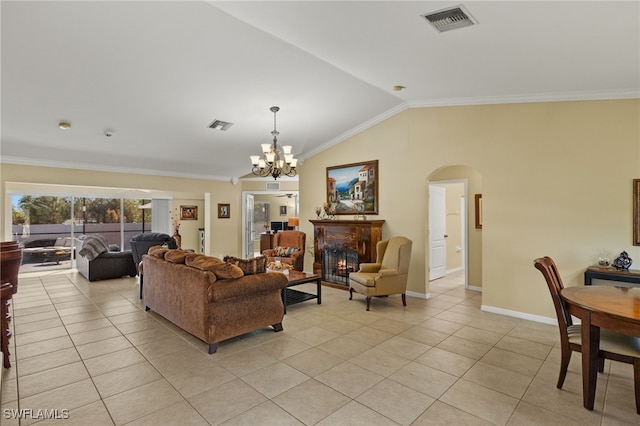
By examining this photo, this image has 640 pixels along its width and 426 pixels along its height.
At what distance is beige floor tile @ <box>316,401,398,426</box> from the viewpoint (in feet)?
7.16

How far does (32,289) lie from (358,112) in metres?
6.89

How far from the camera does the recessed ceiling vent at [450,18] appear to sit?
8.53 feet

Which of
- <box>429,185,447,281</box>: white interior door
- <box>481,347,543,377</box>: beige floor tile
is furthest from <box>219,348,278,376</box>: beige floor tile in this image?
<box>429,185,447,281</box>: white interior door

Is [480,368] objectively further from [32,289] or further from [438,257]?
[32,289]

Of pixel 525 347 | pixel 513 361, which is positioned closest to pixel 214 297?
pixel 513 361

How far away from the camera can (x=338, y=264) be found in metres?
6.41

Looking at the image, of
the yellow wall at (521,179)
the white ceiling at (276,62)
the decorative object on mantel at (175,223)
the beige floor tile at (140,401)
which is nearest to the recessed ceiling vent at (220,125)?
the white ceiling at (276,62)

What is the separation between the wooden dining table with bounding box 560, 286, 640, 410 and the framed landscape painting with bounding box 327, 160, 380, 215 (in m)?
3.81

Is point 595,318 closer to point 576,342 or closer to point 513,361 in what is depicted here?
point 576,342

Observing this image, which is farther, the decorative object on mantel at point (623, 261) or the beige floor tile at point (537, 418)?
the decorative object on mantel at point (623, 261)

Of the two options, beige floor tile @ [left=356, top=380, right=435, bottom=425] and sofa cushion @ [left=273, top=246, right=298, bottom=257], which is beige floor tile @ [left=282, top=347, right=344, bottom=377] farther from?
sofa cushion @ [left=273, top=246, right=298, bottom=257]

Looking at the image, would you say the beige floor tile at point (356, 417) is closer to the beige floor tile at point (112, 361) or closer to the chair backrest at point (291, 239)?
the beige floor tile at point (112, 361)

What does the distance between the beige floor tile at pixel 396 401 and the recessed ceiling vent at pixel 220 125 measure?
466cm

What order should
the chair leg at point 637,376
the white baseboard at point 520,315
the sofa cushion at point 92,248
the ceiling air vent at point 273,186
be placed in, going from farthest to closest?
the ceiling air vent at point 273,186, the sofa cushion at point 92,248, the white baseboard at point 520,315, the chair leg at point 637,376
